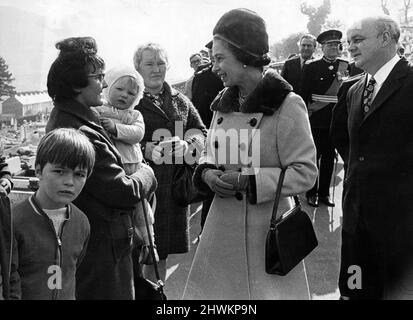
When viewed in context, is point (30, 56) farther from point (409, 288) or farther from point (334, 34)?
point (334, 34)

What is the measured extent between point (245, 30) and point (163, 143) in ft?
3.91

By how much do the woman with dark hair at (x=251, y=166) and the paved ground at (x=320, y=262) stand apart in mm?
1508

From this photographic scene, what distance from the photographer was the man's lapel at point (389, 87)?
9.17 ft

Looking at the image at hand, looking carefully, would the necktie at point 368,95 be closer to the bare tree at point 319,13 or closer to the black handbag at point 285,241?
the black handbag at point 285,241

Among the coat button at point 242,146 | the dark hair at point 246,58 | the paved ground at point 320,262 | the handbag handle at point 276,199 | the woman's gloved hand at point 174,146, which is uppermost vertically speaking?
the dark hair at point 246,58

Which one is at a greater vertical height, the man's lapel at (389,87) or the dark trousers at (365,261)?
the man's lapel at (389,87)

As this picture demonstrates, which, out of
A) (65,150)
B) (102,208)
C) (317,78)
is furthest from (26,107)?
(317,78)

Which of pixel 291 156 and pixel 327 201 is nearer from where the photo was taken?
pixel 291 156

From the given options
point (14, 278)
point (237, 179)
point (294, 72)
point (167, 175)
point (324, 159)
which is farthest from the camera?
point (294, 72)

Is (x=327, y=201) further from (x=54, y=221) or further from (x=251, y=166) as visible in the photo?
(x=54, y=221)

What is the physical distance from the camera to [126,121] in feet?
9.66

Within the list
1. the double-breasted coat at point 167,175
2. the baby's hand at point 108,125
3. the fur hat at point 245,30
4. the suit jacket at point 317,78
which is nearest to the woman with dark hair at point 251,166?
the fur hat at point 245,30

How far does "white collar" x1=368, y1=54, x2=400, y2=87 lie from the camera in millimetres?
2898
